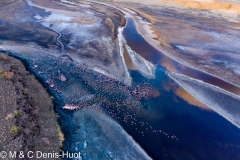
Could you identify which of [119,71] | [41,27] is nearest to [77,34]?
[41,27]

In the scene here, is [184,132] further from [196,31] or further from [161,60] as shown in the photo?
[196,31]

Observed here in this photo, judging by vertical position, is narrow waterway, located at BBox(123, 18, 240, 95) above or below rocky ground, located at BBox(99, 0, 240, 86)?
below

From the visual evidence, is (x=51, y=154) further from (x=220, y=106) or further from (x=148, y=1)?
(x=148, y=1)
